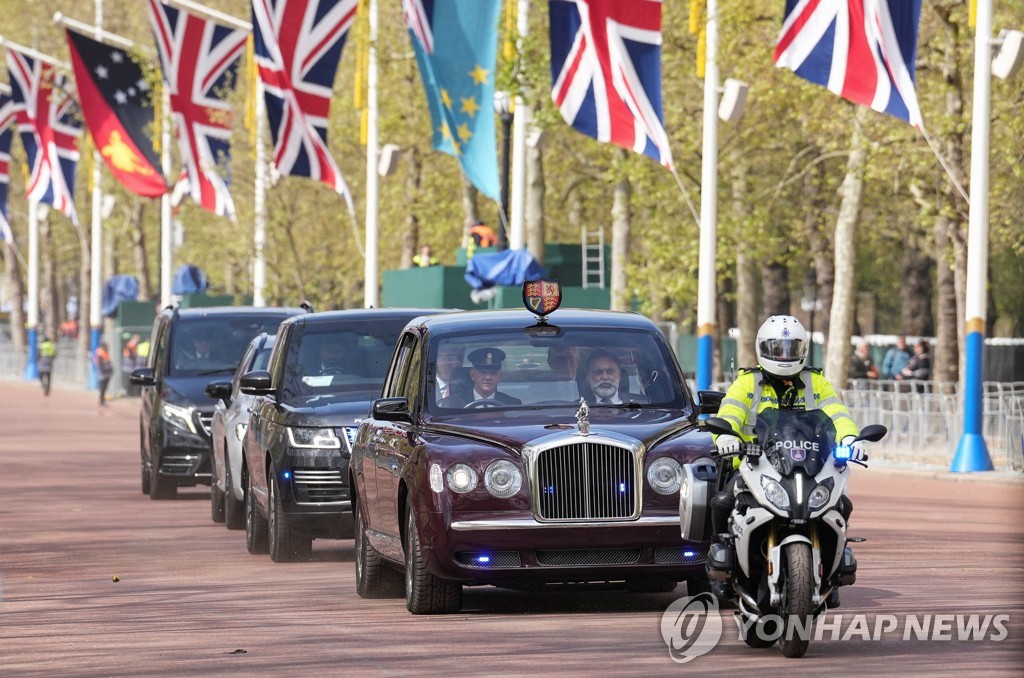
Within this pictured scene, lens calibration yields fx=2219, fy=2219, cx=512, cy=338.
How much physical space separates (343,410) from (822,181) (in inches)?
1365

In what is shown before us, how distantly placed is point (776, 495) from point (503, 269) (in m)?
27.5

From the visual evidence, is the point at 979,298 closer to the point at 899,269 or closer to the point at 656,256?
the point at 656,256

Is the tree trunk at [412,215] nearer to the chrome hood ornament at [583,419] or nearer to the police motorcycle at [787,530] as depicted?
the chrome hood ornament at [583,419]

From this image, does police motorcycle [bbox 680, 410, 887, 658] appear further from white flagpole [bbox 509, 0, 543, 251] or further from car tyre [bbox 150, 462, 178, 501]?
white flagpole [bbox 509, 0, 543, 251]

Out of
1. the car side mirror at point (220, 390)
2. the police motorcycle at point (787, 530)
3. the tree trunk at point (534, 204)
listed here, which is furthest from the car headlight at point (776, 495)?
the tree trunk at point (534, 204)

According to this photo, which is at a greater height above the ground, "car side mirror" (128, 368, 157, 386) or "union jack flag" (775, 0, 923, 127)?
"union jack flag" (775, 0, 923, 127)

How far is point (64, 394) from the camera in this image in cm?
6294

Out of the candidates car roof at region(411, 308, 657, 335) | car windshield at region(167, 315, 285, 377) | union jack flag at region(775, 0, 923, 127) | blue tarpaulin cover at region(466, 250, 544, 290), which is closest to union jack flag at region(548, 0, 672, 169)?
union jack flag at region(775, 0, 923, 127)

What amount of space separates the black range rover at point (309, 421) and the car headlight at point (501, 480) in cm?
328

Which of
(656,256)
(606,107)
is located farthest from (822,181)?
(606,107)

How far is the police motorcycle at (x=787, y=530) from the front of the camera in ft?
33.3

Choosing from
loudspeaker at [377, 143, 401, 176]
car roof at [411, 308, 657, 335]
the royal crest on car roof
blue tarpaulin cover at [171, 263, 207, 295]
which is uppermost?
loudspeaker at [377, 143, 401, 176]

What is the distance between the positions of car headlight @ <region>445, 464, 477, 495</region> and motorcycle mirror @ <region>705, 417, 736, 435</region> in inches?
68.7

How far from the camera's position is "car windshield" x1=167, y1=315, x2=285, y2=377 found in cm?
2334
